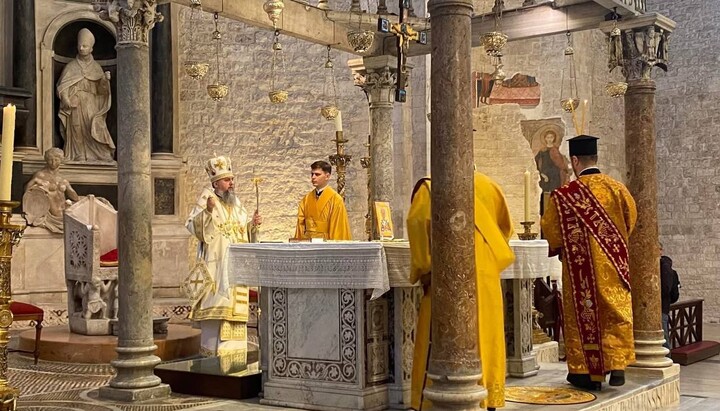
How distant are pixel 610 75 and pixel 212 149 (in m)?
7.39

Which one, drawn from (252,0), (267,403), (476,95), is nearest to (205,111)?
(476,95)

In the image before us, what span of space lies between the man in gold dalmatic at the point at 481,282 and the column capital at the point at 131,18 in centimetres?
236

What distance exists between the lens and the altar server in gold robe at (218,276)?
7.77m

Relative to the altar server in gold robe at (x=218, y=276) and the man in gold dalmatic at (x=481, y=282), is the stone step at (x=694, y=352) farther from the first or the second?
the man in gold dalmatic at (x=481, y=282)

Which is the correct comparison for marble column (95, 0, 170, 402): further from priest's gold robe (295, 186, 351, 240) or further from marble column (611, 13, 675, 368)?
marble column (611, 13, 675, 368)

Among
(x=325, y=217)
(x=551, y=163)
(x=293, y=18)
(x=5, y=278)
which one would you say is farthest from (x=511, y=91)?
(x=5, y=278)

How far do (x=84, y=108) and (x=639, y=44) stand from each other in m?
8.05

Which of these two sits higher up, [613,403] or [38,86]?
[38,86]

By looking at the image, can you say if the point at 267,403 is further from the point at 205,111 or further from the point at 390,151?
the point at 205,111

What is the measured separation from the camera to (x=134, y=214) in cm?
633

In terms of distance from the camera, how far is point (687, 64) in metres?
15.5

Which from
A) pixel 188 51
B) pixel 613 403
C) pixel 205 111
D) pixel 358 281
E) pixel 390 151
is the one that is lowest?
pixel 613 403

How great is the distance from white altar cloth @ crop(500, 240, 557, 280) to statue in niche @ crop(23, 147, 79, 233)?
6.94 meters

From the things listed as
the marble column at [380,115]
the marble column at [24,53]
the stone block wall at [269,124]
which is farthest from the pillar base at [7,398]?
the stone block wall at [269,124]
